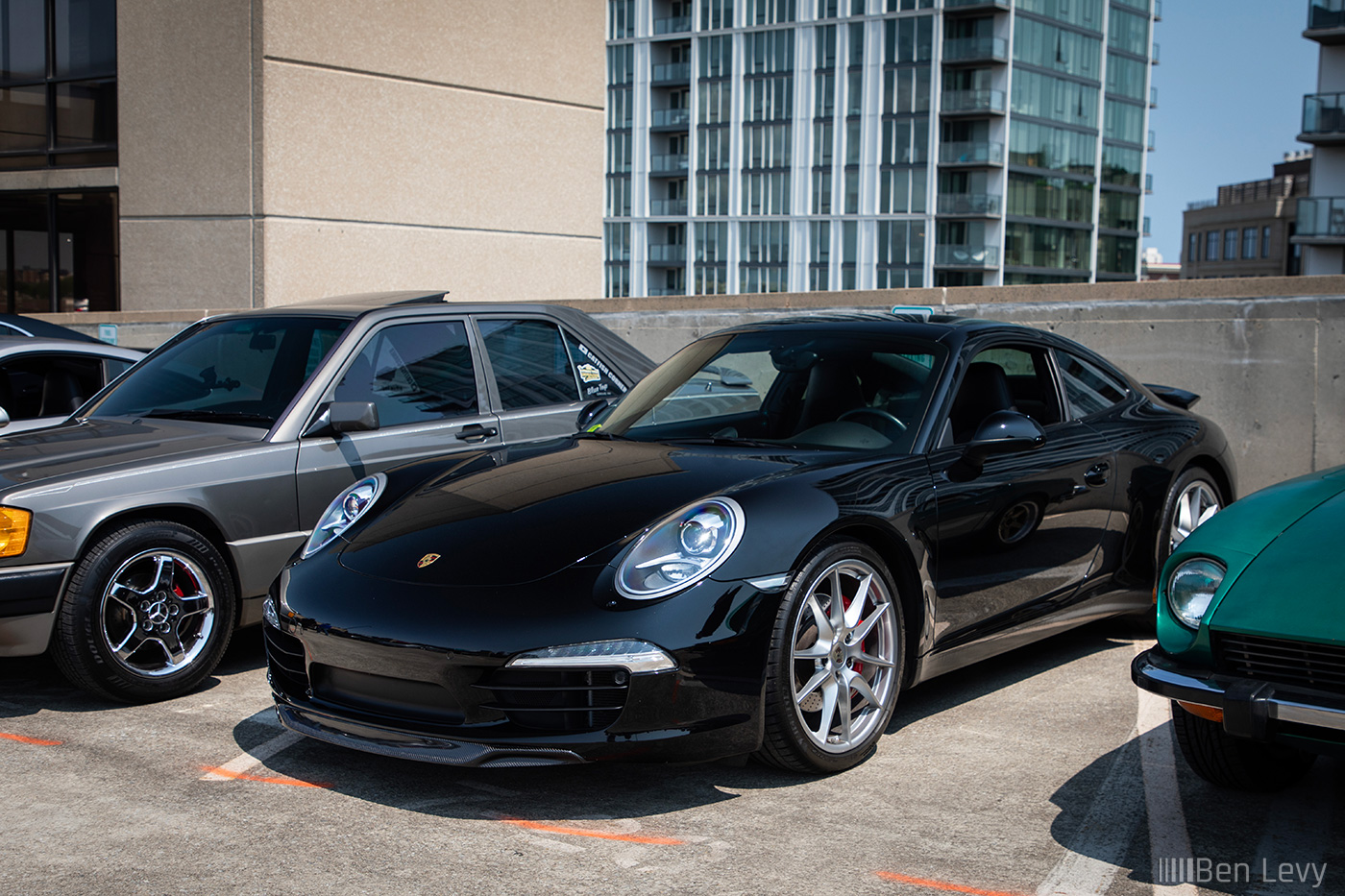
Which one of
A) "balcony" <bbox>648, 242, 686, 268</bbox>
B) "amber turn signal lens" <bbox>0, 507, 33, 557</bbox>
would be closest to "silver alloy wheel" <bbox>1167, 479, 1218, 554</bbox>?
"amber turn signal lens" <bbox>0, 507, 33, 557</bbox>

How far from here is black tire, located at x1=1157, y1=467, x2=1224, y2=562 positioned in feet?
17.7

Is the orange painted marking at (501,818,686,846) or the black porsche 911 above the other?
the black porsche 911

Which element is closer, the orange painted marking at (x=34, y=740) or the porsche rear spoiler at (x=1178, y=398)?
the orange painted marking at (x=34, y=740)

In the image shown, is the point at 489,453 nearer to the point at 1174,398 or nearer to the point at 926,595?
the point at 926,595

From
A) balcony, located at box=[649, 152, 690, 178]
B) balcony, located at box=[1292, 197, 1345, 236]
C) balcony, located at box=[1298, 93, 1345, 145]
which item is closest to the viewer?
balcony, located at box=[1292, 197, 1345, 236]

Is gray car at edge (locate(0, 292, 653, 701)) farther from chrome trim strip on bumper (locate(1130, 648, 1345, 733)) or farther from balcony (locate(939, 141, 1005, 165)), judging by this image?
balcony (locate(939, 141, 1005, 165))

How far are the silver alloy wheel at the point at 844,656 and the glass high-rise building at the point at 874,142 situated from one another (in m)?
82.7

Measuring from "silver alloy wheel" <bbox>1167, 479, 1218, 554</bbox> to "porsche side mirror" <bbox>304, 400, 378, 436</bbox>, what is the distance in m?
3.39

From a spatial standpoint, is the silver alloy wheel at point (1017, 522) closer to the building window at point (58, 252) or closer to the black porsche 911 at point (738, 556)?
the black porsche 911 at point (738, 556)

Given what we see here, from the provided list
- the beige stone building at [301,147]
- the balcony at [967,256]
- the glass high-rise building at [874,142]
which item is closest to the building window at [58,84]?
the beige stone building at [301,147]

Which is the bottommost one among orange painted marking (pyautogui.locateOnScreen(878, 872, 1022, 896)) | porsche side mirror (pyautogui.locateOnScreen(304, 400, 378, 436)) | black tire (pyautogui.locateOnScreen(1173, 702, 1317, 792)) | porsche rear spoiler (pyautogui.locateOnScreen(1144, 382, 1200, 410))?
orange painted marking (pyautogui.locateOnScreen(878, 872, 1022, 896))

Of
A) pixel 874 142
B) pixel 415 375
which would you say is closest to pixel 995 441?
pixel 415 375

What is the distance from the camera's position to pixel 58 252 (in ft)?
52.0

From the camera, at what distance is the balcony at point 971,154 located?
3344 inches
